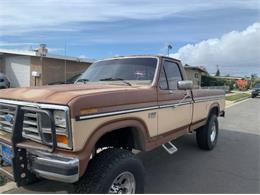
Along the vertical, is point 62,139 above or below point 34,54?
below

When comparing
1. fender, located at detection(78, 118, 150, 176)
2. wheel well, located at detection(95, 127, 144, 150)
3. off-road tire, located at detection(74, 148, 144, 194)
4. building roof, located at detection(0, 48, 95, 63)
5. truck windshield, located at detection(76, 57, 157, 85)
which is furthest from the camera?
building roof, located at detection(0, 48, 95, 63)

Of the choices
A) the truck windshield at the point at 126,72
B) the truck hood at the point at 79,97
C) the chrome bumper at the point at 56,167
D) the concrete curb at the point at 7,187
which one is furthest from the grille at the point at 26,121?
the truck windshield at the point at 126,72

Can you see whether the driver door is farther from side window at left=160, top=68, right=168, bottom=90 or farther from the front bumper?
the front bumper

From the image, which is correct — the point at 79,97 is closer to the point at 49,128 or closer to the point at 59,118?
the point at 59,118

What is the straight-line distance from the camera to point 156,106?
425 cm

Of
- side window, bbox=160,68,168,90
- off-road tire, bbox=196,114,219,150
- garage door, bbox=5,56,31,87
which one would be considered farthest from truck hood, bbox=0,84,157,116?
garage door, bbox=5,56,31,87

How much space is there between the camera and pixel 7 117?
354 centimetres

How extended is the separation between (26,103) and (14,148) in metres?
0.52

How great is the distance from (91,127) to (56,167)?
1.79ft

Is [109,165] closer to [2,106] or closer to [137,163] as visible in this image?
[137,163]

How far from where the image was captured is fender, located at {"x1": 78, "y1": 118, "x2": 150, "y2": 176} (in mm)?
2986

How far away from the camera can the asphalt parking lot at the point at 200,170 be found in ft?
14.8

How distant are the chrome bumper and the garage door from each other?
21.3 meters

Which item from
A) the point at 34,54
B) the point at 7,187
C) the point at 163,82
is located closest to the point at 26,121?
the point at 7,187
